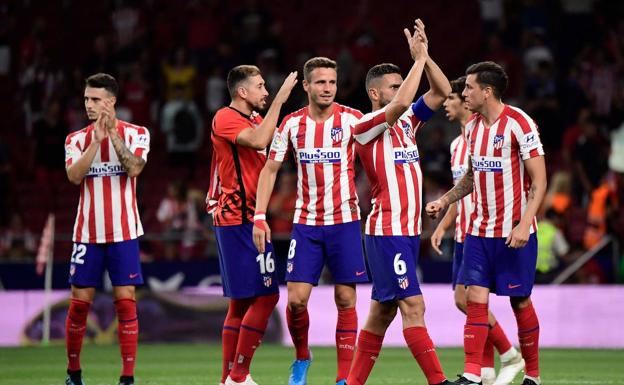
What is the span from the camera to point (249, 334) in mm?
9969

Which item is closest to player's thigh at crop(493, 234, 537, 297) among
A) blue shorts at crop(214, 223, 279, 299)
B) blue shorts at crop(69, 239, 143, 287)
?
blue shorts at crop(214, 223, 279, 299)

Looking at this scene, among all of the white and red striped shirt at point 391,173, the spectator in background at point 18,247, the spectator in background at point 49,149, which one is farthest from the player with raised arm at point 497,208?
the spectator in background at point 49,149

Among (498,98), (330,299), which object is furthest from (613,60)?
(498,98)

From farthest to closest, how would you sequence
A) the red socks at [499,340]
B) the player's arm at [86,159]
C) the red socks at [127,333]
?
1. the red socks at [499,340]
2. the red socks at [127,333]
3. the player's arm at [86,159]

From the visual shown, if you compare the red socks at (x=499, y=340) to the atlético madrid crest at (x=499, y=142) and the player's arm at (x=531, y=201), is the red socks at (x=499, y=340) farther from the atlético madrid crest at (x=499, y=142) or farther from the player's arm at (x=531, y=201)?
the atlético madrid crest at (x=499, y=142)

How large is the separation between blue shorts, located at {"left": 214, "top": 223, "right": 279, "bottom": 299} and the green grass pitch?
5.07 ft

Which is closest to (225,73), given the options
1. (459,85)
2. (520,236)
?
(459,85)

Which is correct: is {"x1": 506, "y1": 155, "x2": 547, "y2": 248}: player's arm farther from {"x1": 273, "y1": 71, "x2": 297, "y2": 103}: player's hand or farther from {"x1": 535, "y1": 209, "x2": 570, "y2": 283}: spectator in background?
{"x1": 535, "y1": 209, "x2": 570, "y2": 283}: spectator in background

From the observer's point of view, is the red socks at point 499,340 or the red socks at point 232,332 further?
the red socks at point 499,340

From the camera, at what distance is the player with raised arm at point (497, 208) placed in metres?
9.65

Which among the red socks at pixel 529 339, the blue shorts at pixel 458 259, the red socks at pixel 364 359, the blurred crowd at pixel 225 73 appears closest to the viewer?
the red socks at pixel 364 359

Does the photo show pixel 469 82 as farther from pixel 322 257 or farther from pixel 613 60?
pixel 613 60

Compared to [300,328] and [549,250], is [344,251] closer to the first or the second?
[300,328]

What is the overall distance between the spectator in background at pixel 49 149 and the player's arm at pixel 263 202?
11065 mm
